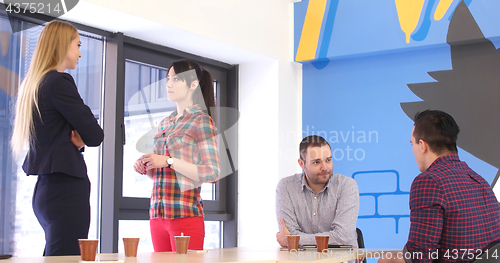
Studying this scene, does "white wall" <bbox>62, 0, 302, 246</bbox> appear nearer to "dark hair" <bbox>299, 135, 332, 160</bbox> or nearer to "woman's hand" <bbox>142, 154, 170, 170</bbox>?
"dark hair" <bbox>299, 135, 332, 160</bbox>

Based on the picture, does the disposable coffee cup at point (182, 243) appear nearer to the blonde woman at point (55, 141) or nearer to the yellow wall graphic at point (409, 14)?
the blonde woman at point (55, 141)

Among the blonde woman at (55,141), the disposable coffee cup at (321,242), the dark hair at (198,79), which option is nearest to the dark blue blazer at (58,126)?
the blonde woman at (55,141)

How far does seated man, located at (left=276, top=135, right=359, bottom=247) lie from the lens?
2654mm

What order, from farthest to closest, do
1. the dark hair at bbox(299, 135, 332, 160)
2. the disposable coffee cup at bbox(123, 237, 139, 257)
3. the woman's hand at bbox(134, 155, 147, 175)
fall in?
the dark hair at bbox(299, 135, 332, 160) < the woman's hand at bbox(134, 155, 147, 175) < the disposable coffee cup at bbox(123, 237, 139, 257)

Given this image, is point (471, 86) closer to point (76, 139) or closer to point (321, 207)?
point (321, 207)

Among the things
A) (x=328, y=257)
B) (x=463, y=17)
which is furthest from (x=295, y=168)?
(x=328, y=257)

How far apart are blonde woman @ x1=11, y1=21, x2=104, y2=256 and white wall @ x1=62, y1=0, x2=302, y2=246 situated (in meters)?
1.46

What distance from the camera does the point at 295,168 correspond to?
4207 mm

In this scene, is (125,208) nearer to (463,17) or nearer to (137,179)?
(137,179)

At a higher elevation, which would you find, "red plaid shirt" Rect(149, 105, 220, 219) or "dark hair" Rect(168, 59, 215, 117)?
"dark hair" Rect(168, 59, 215, 117)

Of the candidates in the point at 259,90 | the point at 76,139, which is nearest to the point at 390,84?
the point at 259,90

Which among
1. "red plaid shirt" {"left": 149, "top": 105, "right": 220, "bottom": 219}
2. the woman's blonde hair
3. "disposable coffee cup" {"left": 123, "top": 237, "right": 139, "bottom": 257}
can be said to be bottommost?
"disposable coffee cup" {"left": 123, "top": 237, "right": 139, "bottom": 257}

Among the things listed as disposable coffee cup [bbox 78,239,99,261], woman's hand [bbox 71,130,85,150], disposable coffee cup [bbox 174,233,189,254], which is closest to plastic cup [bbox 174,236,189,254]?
disposable coffee cup [bbox 174,233,189,254]

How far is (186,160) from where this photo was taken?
2.38m
